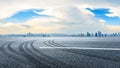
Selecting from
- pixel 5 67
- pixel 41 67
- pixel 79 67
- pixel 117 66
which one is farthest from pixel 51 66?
pixel 117 66

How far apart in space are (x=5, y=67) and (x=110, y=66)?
5.61 m

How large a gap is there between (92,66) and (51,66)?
2232 mm

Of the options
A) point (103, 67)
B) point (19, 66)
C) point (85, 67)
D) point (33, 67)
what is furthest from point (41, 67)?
point (103, 67)

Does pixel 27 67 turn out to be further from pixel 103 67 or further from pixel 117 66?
pixel 117 66

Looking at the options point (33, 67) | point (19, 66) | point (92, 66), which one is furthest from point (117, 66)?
point (19, 66)

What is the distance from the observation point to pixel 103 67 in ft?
41.6

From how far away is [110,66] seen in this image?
42.5 feet

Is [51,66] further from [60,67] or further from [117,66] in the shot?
[117,66]

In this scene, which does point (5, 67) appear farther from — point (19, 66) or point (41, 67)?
point (41, 67)

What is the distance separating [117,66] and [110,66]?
38 centimetres

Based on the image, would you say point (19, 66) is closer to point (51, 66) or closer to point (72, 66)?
point (51, 66)

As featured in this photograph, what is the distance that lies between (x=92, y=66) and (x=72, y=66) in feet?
3.60

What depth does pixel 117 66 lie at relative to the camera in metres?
13.0

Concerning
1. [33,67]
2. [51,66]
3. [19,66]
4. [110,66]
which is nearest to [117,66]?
[110,66]
